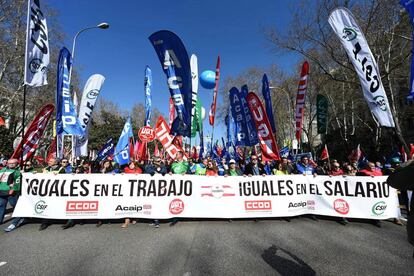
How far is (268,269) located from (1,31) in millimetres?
22724

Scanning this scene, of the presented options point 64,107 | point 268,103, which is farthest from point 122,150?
point 268,103

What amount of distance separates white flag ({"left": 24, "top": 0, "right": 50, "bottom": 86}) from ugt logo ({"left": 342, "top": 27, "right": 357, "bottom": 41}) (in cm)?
919

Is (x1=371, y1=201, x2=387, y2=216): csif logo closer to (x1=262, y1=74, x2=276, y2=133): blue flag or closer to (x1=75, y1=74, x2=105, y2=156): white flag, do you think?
(x1=262, y1=74, x2=276, y2=133): blue flag

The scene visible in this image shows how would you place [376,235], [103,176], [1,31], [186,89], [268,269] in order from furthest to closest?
1. [1,31]
2. [186,89]
3. [103,176]
4. [376,235]
5. [268,269]

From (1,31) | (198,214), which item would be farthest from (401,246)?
(1,31)

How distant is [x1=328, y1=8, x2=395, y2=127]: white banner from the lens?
230 inches

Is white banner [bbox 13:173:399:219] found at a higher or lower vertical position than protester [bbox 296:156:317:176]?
lower

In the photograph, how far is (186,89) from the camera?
24.1 ft

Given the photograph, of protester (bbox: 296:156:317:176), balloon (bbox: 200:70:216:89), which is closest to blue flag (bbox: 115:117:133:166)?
protester (bbox: 296:156:317:176)

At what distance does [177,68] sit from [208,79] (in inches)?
377

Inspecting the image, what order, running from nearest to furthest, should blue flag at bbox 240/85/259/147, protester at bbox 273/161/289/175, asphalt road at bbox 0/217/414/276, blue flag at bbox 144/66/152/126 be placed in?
1. asphalt road at bbox 0/217/414/276
2. protester at bbox 273/161/289/175
3. blue flag at bbox 240/85/259/147
4. blue flag at bbox 144/66/152/126

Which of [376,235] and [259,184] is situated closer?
[376,235]

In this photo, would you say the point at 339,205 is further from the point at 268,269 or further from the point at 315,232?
the point at 268,269

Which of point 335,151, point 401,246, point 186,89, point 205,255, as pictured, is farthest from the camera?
point 335,151
